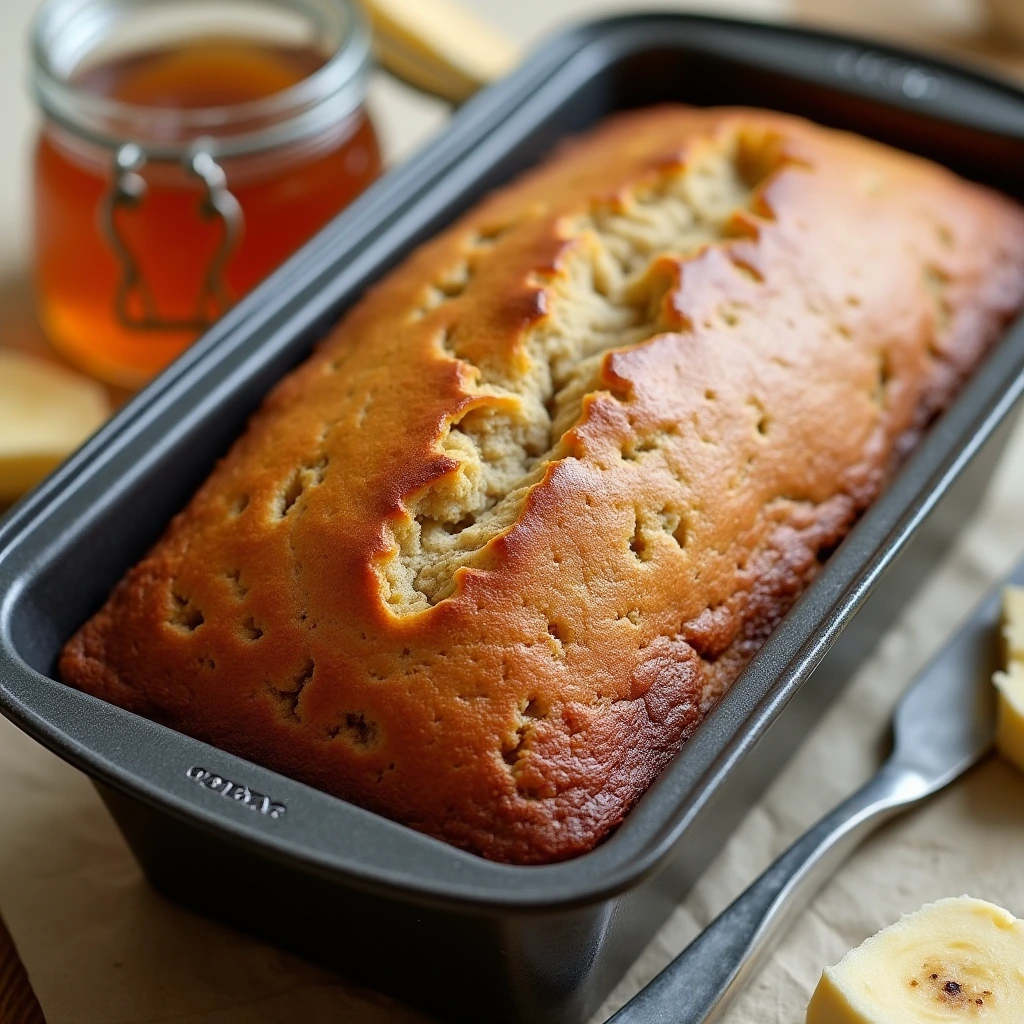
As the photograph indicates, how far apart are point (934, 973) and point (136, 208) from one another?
132 cm

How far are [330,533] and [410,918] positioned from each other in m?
0.37

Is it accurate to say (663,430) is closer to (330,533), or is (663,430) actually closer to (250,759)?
(330,533)

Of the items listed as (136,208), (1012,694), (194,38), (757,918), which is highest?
(194,38)

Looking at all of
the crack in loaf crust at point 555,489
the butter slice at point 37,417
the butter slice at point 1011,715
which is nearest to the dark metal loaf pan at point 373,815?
the crack in loaf crust at point 555,489

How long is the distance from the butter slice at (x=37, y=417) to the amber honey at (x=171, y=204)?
3.7 inches

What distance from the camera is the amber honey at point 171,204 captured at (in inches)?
73.3

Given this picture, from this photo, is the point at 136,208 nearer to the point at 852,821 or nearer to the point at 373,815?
the point at 373,815

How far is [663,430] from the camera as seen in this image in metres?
1.44

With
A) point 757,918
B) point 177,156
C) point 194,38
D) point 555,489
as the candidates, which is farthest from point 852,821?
point 194,38

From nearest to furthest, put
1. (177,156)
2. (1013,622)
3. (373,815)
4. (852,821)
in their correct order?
(373,815) < (852,821) < (1013,622) < (177,156)

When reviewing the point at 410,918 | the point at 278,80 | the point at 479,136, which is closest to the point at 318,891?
the point at 410,918

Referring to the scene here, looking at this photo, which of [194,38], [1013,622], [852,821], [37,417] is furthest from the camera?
[194,38]

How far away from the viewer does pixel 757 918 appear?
4.43 ft

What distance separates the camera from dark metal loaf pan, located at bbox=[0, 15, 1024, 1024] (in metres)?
1.13
